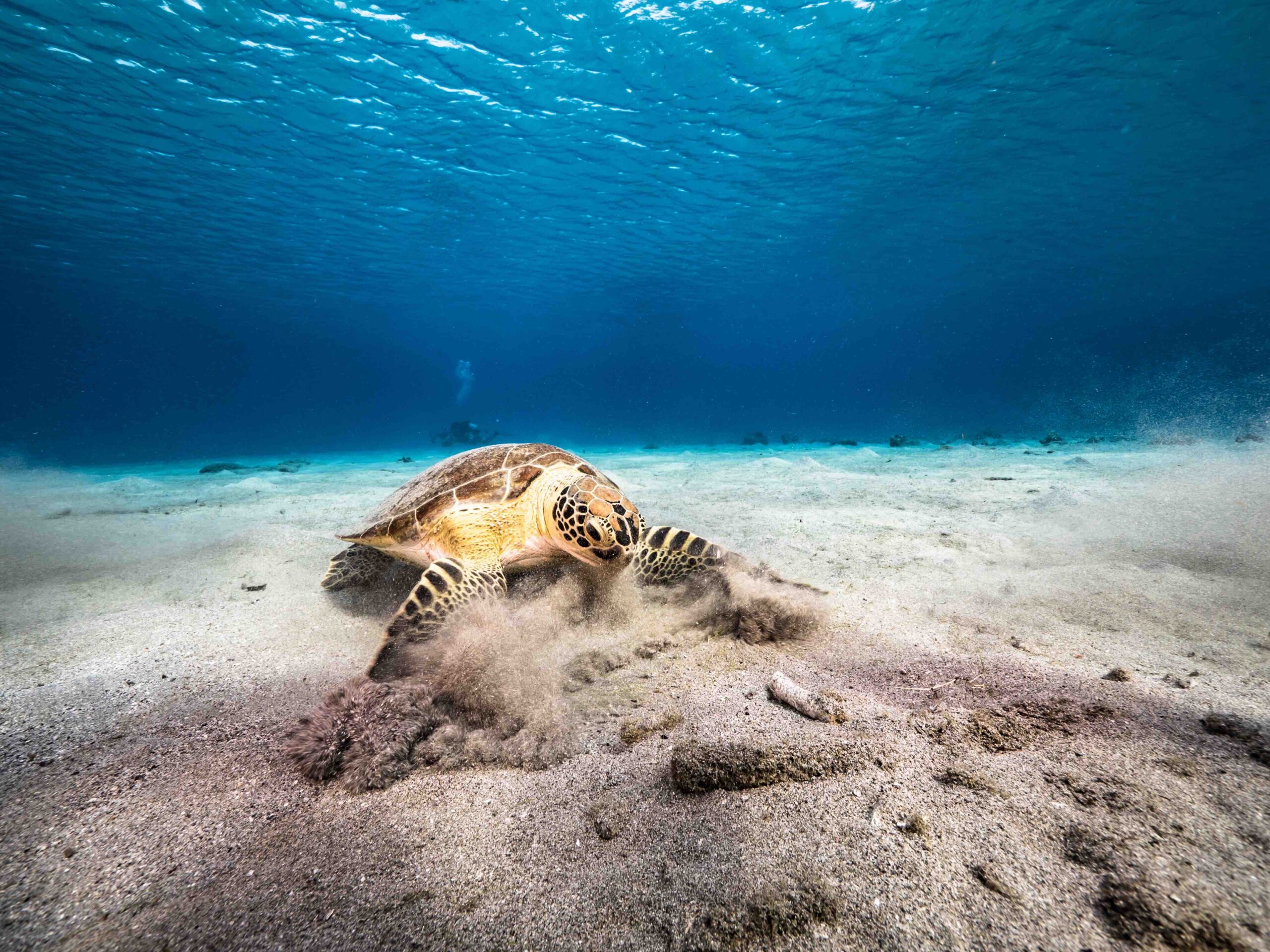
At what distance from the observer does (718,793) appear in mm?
1272

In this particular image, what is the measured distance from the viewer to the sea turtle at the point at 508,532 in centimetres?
271

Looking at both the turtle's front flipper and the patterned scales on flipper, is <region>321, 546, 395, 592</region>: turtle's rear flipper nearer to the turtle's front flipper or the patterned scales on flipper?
the turtle's front flipper

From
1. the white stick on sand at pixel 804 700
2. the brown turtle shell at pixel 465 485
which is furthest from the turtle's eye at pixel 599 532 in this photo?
the white stick on sand at pixel 804 700

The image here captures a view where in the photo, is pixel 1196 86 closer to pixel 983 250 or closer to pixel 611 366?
pixel 983 250

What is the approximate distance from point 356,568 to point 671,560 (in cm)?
252

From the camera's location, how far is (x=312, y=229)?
23.0 metres

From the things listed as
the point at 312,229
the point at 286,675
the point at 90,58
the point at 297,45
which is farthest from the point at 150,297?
the point at 286,675

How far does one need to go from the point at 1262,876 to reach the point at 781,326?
69565 mm

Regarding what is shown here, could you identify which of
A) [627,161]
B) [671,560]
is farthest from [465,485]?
[627,161]

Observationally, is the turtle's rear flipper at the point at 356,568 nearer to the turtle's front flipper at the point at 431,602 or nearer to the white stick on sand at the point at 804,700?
the turtle's front flipper at the point at 431,602

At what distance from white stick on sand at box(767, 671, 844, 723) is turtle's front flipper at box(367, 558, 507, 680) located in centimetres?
159

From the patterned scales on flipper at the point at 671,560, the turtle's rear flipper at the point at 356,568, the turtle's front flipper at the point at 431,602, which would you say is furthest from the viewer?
the turtle's rear flipper at the point at 356,568

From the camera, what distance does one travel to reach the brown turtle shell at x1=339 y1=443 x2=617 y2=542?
10.1 feet

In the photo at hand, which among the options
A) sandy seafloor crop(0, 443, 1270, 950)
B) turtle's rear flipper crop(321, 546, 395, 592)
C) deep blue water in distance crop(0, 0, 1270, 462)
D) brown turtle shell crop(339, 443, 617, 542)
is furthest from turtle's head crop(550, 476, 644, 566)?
deep blue water in distance crop(0, 0, 1270, 462)
